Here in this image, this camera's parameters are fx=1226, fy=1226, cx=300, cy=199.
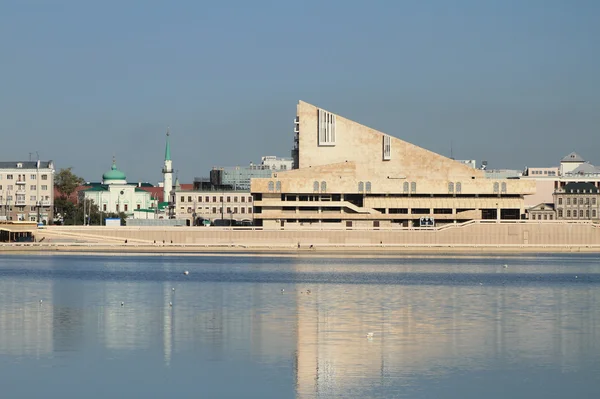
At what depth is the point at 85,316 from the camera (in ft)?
167

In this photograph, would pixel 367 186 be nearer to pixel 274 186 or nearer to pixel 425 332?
pixel 274 186

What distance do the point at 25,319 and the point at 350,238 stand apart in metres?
106

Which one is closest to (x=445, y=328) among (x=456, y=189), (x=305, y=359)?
(x=305, y=359)

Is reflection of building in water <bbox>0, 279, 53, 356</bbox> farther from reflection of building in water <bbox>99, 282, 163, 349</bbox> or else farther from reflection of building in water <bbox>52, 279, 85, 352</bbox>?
reflection of building in water <bbox>99, 282, 163, 349</bbox>

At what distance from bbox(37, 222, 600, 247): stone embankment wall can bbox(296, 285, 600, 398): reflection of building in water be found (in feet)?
277

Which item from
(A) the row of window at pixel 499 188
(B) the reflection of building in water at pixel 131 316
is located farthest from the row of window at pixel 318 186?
(B) the reflection of building in water at pixel 131 316

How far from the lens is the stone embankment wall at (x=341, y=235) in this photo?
153375 millimetres

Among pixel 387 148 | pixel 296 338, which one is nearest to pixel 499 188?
pixel 387 148

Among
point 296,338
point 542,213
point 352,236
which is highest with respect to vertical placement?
point 542,213

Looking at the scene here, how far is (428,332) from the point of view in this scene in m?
45.6

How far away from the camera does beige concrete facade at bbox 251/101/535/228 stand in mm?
156625

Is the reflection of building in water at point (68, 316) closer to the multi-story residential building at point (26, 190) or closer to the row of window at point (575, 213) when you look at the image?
the multi-story residential building at point (26, 190)

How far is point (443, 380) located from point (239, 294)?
31.6 m

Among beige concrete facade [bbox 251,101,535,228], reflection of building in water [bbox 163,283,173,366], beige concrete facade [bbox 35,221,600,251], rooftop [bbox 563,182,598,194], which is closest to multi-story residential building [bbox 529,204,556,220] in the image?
rooftop [bbox 563,182,598,194]
